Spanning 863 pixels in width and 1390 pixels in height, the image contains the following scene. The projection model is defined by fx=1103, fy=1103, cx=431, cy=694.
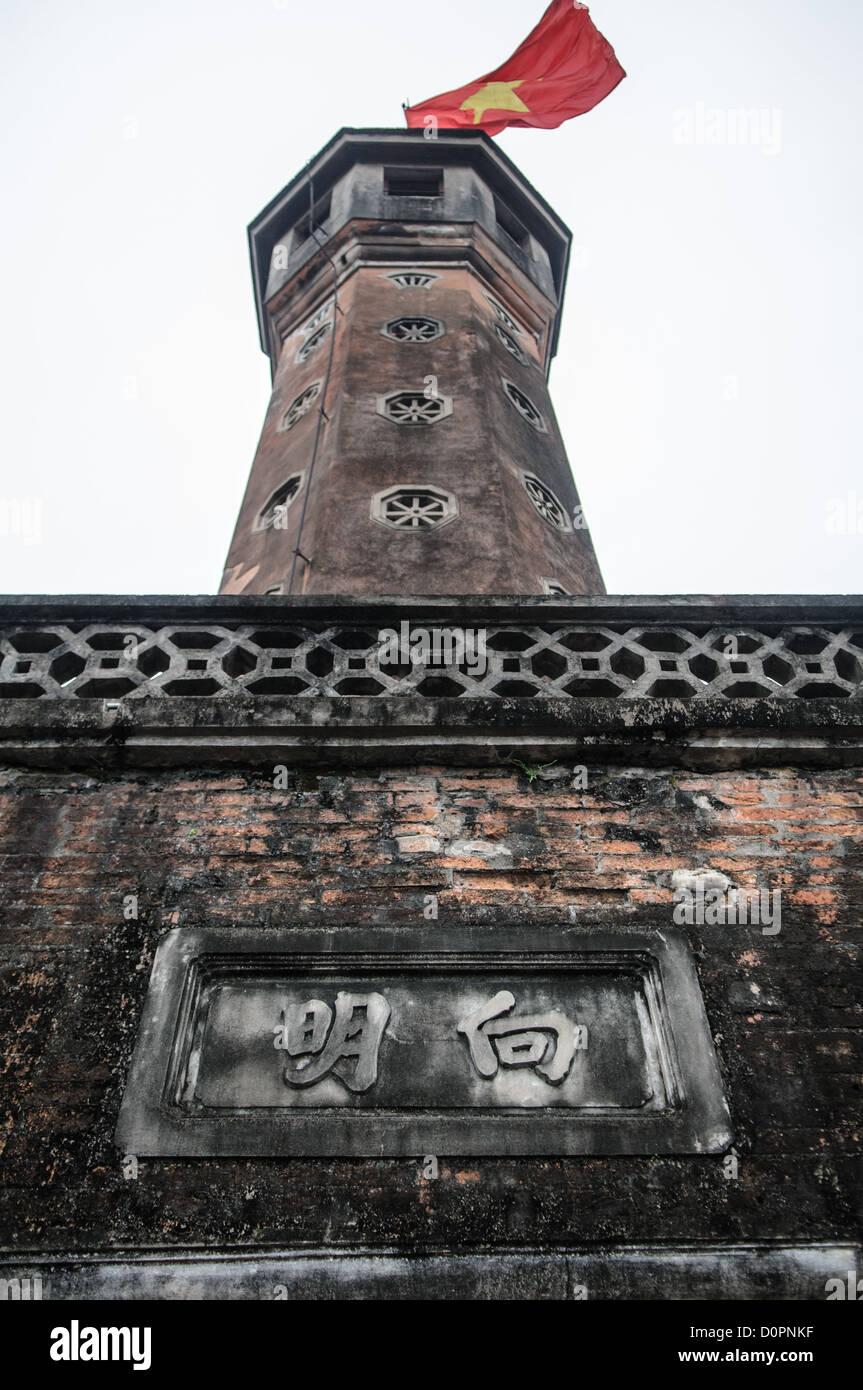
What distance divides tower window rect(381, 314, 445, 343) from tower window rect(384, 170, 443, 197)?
2.96 meters

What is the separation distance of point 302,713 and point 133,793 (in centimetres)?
75

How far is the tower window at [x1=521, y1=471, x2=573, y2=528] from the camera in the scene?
8.93 metres

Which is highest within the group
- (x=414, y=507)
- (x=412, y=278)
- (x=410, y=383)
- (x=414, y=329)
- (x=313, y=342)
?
(x=412, y=278)

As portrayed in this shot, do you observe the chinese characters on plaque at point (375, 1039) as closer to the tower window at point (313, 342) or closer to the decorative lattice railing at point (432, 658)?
the decorative lattice railing at point (432, 658)

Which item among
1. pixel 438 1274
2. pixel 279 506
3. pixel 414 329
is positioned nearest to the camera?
pixel 438 1274

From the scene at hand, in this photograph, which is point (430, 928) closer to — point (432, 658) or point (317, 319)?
point (432, 658)

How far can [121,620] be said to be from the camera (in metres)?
5.16

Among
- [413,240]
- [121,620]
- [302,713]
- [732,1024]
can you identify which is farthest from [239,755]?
[413,240]

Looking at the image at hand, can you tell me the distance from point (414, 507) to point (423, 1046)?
5134 millimetres

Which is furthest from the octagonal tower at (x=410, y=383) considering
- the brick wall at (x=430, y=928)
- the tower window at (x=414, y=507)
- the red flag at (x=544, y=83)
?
the brick wall at (x=430, y=928)

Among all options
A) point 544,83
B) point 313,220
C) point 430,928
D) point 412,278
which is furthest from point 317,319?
point 430,928

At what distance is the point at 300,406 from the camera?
10.3m
